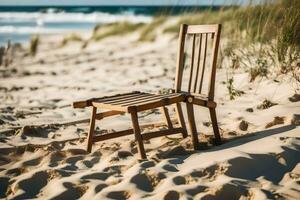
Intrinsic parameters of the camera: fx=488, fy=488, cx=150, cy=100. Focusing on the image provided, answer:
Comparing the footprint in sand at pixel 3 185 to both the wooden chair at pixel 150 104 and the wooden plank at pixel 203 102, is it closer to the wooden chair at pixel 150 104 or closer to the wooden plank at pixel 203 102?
the wooden chair at pixel 150 104

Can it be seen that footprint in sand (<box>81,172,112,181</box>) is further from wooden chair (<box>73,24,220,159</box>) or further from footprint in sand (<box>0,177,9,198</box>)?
footprint in sand (<box>0,177,9,198</box>)

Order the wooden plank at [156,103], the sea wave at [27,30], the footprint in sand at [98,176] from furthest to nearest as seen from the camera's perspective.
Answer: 1. the sea wave at [27,30]
2. the wooden plank at [156,103]
3. the footprint in sand at [98,176]

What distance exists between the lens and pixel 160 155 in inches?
141

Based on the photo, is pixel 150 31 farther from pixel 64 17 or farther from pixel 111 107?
pixel 64 17

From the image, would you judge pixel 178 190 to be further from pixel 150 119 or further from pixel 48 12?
pixel 48 12

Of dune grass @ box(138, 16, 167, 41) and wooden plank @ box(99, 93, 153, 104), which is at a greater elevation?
wooden plank @ box(99, 93, 153, 104)

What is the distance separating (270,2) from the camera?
5.20m

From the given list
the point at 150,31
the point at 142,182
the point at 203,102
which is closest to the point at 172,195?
the point at 142,182

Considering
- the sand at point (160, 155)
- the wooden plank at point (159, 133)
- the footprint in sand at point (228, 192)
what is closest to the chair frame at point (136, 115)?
the wooden plank at point (159, 133)

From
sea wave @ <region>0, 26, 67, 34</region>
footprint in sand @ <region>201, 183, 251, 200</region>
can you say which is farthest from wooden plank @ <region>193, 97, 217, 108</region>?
sea wave @ <region>0, 26, 67, 34</region>

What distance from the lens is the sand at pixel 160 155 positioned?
9.60 ft

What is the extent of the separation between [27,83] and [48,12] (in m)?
31.3

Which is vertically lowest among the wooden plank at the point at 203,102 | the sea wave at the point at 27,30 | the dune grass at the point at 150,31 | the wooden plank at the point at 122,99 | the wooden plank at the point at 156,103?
the sea wave at the point at 27,30

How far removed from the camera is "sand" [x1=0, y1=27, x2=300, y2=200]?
9.60 feet
